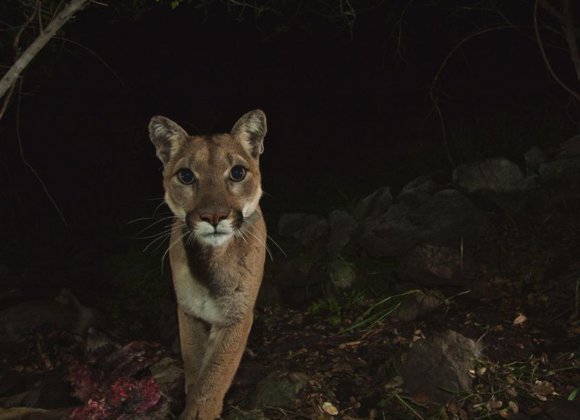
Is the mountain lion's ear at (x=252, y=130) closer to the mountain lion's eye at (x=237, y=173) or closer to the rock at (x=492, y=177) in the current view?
the mountain lion's eye at (x=237, y=173)

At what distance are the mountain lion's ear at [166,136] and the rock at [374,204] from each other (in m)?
3.51

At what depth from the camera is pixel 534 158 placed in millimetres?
6820

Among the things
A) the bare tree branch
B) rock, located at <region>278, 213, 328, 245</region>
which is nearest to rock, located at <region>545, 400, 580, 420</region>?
the bare tree branch

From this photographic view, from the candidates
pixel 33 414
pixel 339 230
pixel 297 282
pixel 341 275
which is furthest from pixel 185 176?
pixel 339 230

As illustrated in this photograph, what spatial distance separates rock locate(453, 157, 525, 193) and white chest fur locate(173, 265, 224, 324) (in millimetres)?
3723

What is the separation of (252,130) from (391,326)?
2203 mm

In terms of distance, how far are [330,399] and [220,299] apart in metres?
1.05

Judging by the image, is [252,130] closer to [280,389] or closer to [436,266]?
[280,389]

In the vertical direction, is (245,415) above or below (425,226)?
above

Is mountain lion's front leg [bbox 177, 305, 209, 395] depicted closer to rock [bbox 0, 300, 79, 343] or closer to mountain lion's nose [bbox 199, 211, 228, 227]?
mountain lion's nose [bbox 199, 211, 228, 227]

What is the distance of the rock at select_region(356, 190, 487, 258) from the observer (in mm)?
6398

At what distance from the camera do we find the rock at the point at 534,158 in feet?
22.2

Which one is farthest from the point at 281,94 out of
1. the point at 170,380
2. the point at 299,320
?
the point at 170,380

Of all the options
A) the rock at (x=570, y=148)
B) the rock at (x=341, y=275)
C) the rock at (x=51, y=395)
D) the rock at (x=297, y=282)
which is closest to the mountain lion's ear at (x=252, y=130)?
the rock at (x=341, y=275)
